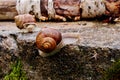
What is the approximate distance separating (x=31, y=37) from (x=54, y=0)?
0.81m

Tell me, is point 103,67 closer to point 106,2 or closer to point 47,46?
point 47,46

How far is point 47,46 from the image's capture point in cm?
310

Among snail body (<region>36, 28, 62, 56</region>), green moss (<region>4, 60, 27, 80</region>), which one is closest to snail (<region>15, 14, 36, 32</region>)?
green moss (<region>4, 60, 27, 80</region>)

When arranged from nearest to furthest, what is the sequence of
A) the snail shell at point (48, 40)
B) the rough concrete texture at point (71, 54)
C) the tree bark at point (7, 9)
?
the snail shell at point (48, 40) < the rough concrete texture at point (71, 54) < the tree bark at point (7, 9)

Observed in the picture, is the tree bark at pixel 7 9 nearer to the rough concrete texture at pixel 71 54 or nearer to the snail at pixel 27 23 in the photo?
the rough concrete texture at pixel 71 54

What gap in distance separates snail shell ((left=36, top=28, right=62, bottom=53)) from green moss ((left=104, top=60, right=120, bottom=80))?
524mm

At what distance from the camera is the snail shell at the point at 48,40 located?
10.2 ft

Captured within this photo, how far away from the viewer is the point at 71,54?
3303 mm

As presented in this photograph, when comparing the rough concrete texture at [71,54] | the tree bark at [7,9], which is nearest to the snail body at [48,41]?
the rough concrete texture at [71,54]

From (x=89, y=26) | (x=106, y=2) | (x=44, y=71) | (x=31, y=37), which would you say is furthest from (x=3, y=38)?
(x=106, y=2)

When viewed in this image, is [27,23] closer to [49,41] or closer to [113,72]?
[49,41]

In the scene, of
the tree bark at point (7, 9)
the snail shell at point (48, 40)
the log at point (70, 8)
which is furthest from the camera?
the tree bark at point (7, 9)

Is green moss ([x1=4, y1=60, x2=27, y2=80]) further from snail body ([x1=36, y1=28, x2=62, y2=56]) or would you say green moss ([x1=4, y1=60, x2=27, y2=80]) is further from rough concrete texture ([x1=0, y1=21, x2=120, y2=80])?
snail body ([x1=36, y1=28, x2=62, y2=56])

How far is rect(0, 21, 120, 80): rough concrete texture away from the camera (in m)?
3.22
